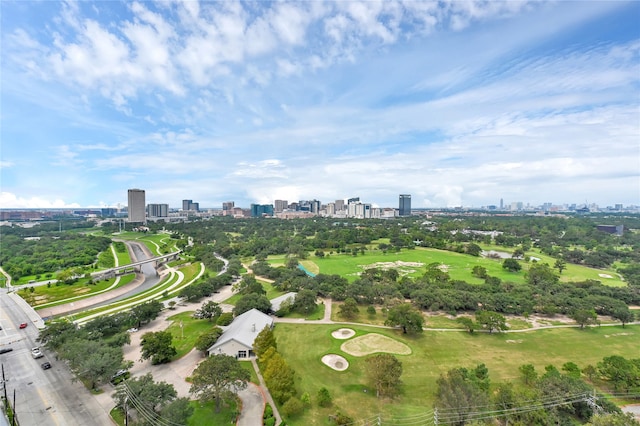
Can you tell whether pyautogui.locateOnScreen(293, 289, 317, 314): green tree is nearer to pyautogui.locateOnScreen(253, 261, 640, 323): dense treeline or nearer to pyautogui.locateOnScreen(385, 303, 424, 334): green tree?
pyautogui.locateOnScreen(253, 261, 640, 323): dense treeline

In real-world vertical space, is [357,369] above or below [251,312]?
below

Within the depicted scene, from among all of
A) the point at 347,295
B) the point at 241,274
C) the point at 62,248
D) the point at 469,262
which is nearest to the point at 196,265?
the point at 241,274

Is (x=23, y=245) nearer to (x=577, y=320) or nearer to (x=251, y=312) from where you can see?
(x=251, y=312)

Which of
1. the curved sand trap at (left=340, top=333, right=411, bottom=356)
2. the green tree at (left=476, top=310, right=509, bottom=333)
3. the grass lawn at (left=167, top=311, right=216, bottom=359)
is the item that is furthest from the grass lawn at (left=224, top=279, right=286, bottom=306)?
the green tree at (left=476, top=310, right=509, bottom=333)

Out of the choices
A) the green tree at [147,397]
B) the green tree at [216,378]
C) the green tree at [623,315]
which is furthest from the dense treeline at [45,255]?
the green tree at [623,315]

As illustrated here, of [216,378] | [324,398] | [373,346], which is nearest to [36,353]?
[216,378]

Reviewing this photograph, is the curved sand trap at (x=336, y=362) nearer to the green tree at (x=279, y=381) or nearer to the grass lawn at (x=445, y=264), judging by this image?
the green tree at (x=279, y=381)
